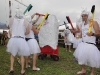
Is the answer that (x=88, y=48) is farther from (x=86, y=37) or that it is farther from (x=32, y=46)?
(x=32, y=46)

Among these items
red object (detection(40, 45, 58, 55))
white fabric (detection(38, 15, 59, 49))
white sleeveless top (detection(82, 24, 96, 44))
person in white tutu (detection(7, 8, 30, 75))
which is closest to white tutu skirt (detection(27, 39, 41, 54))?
person in white tutu (detection(7, 8, 30, 75))

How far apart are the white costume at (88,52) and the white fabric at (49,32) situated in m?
2.80

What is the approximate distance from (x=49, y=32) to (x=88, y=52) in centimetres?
320

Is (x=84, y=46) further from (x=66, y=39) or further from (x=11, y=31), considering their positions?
(x=66, y=39)

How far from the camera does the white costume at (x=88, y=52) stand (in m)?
5.51

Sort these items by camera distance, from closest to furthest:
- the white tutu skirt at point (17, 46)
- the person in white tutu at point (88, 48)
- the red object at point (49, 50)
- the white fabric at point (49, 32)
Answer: the person in white tutu at point (88, 48), the white tutu skirt at point (17, 46), the white fabric at point (49, 32), the red object at point (49, 50)

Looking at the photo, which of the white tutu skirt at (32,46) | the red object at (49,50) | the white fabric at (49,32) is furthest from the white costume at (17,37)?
the red object at (49,50)

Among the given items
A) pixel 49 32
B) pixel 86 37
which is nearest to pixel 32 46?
pixel 86 37

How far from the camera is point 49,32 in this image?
27.9ft

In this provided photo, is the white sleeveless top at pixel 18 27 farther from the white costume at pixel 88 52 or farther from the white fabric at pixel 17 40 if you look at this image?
the white costume at pixel 88 52

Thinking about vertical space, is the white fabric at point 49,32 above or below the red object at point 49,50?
above

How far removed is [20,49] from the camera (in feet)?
19.0

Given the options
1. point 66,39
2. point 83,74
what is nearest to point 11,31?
point 83,74

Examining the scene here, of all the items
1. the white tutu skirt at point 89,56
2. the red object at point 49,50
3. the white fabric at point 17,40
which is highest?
the white fabric at point 17,40
